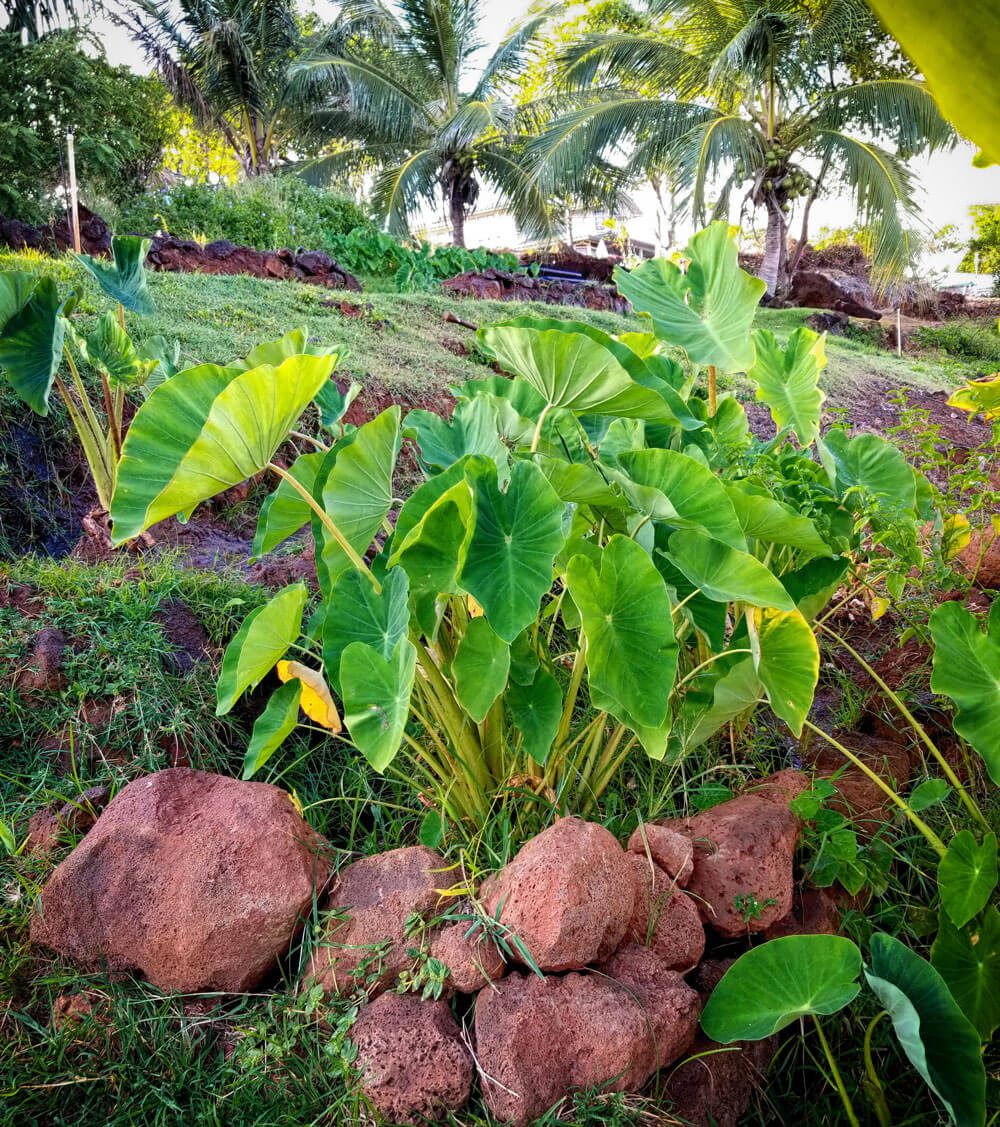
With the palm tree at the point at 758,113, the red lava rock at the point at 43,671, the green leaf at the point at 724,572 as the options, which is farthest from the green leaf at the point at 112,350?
the palm tree at the point at 758,113

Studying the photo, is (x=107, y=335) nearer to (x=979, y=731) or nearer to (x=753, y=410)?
(x=979, y=731)

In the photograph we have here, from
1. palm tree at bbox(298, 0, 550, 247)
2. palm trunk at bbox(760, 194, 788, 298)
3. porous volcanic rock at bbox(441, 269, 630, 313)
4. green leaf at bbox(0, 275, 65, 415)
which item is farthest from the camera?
palm tree at bbox(298, 0, 550, 247)

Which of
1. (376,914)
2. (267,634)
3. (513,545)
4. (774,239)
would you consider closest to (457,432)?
(513,545)

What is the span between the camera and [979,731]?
3.58ft

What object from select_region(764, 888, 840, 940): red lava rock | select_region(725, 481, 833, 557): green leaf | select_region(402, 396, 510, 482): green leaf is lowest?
select_region(764, 888, 840, 940): red lava rock

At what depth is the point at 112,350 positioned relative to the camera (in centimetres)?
207

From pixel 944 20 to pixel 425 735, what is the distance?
144 cm

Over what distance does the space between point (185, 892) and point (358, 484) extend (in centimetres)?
60

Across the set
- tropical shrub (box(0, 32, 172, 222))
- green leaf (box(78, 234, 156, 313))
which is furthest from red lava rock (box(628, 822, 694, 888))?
tropical shrub (box(0, 32, 172, 222))

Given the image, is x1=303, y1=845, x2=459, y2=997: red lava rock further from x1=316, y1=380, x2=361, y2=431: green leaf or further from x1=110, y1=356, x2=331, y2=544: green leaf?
x1=316, y1=380, x2=361, y2=431: green leaf

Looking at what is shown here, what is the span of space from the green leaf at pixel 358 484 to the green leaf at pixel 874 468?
80cm

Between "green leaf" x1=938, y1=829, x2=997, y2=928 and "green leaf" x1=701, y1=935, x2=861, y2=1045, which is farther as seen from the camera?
"green leaf" x1=938, y1=829, x2=997, y2=928

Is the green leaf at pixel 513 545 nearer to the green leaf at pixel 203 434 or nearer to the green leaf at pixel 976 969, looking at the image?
the green leaf at pixel 203 434

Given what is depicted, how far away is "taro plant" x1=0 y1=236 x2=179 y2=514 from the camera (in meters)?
1.91
